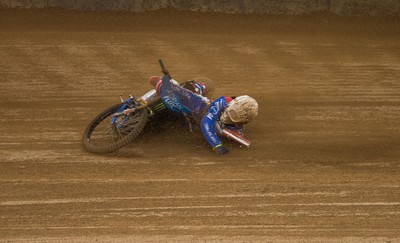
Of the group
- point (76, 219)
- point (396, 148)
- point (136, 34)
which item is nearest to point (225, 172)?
point (76, 219)

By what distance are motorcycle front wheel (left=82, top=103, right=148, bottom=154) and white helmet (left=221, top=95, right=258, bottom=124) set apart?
4.25ft

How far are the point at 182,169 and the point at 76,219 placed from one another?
185 centimetres

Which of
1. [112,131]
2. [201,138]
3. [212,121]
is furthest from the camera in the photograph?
[201,138]

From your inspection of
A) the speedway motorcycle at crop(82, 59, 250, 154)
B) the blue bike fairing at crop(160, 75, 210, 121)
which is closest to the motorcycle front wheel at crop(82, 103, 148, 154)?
the speedway motorcycle at crop(82, 59, 250, 154)

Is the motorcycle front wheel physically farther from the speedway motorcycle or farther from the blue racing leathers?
the blue racing leathers

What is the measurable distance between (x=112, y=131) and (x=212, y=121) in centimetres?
160

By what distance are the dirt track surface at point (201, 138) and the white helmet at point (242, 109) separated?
21.4 inches

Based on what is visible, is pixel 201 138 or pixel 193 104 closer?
pixel 193 104

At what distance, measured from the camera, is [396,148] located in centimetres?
915

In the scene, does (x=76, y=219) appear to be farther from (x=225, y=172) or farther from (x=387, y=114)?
(x=387, y=114)

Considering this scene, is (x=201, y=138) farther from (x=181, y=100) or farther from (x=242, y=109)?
(x=242, y=109)

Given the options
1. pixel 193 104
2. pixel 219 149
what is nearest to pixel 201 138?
pixel 193 104

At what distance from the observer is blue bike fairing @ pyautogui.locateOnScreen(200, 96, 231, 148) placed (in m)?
8.67

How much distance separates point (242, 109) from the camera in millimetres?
8602
